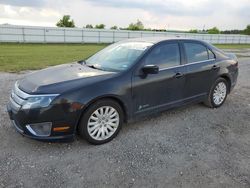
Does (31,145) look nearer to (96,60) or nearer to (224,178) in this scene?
(96,60)

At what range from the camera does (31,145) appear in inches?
135

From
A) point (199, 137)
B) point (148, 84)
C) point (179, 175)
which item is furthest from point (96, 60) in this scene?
point (179, 175)

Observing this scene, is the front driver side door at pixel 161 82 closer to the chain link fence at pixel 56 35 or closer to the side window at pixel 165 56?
the side window at pixel 165 56

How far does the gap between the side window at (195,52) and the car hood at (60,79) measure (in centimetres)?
172

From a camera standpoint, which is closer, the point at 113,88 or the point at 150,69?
the point at 113,88

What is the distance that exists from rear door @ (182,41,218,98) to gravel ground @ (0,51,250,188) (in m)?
0.66

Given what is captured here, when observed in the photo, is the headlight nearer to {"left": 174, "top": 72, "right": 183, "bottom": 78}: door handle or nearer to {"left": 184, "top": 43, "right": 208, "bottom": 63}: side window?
{"left": 174, "top": 72, "right": 183, "bottom": 78}: door handle

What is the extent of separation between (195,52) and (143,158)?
2.53 m

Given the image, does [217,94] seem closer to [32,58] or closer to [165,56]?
[165,56]

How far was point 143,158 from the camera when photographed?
10.5 feet

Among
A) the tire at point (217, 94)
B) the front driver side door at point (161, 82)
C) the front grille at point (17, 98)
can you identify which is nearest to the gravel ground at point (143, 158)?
the front driver side door at point (161, 82)

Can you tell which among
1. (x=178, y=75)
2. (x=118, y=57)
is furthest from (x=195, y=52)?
(x=118, y=57)

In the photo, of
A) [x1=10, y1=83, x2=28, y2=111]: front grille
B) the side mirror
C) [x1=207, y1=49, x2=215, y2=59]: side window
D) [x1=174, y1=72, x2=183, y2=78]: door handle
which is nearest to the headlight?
[x1=10, y1=83, x2=28, y2=111]: front grille

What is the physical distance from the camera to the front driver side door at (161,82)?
149 inches
